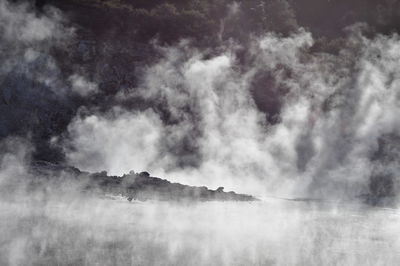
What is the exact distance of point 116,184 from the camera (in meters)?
52.2

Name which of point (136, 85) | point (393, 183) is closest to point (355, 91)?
point (393, 183)

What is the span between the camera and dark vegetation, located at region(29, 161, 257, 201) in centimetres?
4941

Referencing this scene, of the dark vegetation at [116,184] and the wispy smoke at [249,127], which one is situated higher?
the wispy smoke at [249,127]

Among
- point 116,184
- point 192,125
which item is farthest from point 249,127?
point 116,184

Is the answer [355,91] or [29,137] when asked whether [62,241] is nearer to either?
[29,137]

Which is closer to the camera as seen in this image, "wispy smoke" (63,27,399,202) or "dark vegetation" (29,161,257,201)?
"dark vegetation" (29,161,257,201)

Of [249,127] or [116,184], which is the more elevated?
[249,127]

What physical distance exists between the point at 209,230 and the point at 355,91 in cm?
7225

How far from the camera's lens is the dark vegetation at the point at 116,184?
49.4 m

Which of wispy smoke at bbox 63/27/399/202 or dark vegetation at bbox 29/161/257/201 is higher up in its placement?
wispy smoke at bbox 63/27/399/202

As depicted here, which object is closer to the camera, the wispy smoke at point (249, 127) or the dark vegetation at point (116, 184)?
the dark vegetation at point (116, 184)

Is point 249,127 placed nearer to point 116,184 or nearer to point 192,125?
point 192,125

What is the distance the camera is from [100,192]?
162ft

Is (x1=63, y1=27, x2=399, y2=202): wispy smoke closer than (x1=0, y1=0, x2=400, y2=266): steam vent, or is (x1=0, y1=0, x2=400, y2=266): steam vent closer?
(x1=0, y1=0, x2=400, y2=266): steam vent
